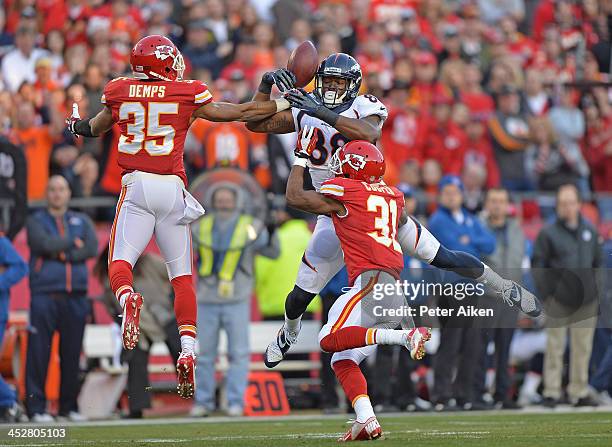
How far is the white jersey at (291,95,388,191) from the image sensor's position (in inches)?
386

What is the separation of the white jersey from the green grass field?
1891 mm

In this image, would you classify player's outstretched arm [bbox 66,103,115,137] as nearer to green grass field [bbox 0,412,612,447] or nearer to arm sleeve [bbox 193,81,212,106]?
arm sleeve [bbox 193,81,212,106]

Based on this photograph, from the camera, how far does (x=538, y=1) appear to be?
870 inches

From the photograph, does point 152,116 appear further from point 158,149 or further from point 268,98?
point 268,98

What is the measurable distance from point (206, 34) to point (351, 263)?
8926mm

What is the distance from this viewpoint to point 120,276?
9.34 m

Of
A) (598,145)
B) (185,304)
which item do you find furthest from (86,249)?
(598,145)

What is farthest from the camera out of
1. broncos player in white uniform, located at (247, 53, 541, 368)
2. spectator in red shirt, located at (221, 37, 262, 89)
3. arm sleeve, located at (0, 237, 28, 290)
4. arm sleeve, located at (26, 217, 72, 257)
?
spectator in red shirt, located at (221, 37, 262, 89)

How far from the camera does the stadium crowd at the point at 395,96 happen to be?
14.5m

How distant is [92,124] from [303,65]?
155cm

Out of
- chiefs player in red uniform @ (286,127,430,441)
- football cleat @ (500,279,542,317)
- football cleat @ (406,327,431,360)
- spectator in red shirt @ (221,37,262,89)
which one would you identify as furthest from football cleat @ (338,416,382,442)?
spectator in red shirt @ (221,37,262,89)

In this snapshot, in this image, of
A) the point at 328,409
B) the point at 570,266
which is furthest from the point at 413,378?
the point at 570,266

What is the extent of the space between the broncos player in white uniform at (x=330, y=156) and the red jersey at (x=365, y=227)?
2.00ft

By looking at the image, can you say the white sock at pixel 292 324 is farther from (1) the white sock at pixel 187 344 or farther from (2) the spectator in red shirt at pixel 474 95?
(2) the spectator in red shirt at pixel 474 95
